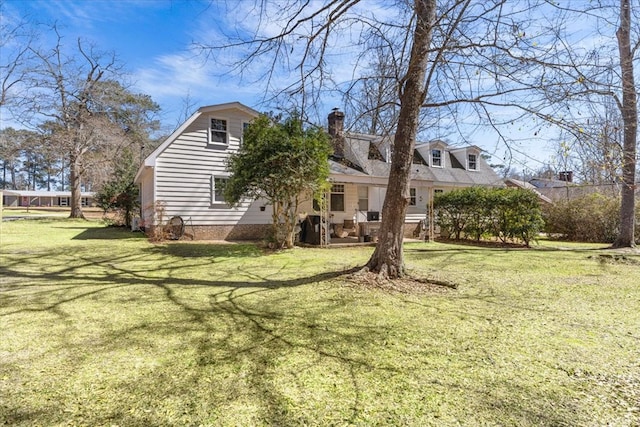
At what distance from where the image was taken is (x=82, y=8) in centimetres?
963

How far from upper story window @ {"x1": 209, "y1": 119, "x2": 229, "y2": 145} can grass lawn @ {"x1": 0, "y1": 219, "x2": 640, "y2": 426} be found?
854cm

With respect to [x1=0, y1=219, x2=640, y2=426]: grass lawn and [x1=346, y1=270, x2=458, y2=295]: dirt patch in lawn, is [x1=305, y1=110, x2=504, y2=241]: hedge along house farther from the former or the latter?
[x1=0, y1=219, x2=640, y2=426]: grass lawn

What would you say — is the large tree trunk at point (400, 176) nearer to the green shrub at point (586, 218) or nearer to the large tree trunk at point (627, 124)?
the large tree trunk at point (627, 124)

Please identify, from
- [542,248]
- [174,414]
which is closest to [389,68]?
[174,414]

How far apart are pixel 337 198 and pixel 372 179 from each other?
2010mm

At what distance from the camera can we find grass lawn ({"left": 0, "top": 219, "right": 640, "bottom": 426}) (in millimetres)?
2455

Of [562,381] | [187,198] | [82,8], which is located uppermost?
[82,8]

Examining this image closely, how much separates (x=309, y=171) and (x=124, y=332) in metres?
7.45

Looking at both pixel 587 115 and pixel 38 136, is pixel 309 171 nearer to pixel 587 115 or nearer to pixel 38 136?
pixel 587 115

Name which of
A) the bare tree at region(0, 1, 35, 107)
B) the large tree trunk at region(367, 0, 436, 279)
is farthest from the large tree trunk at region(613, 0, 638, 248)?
the bare tree at region(0, 1, 35, 107)

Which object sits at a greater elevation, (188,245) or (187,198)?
(187,198)

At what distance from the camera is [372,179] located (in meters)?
15.4

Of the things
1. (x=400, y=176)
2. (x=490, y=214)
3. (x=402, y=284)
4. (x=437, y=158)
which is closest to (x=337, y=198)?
(x=490, y=214)

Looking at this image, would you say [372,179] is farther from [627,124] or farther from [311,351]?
[311,351]
